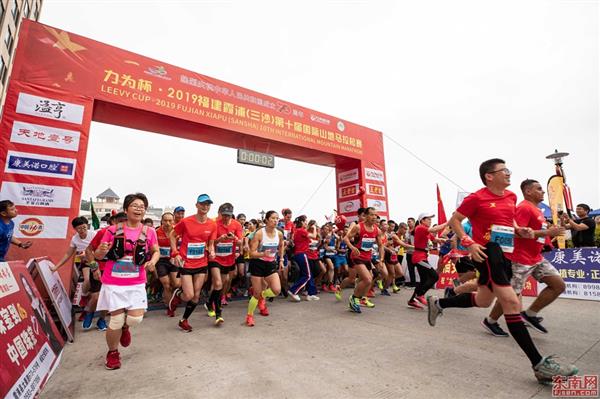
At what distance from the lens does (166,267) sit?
6.01 meters

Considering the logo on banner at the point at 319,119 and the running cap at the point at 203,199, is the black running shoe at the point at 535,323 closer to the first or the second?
the running cap at the point at 203,199

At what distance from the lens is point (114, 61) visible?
23.0 ft

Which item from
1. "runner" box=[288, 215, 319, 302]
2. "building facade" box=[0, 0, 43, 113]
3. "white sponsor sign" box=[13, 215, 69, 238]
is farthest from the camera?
"building facade" box=[0, 0, 43, 113]

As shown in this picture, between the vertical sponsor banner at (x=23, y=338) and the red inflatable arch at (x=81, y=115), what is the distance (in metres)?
3.30

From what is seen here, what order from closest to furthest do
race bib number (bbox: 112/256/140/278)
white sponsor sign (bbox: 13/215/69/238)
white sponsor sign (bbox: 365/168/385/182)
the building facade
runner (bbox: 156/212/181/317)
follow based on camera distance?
race bib number (bbox: 112/256/140/278)
white sponsor sign (bbox: 13/215/69/238)
runner (bbox: 156/212/181/317)
white sponsor sign (bbox: 365/168/385/182)
the building facade

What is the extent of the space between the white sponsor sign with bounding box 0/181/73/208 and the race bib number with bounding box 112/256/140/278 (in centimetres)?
395

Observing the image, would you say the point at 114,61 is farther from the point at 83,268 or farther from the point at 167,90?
the point at 83,268

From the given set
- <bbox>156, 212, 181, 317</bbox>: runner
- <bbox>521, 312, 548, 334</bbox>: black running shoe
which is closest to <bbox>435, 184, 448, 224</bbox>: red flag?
<bbox>521, 312, 548, 334</bbox>: black running shoe

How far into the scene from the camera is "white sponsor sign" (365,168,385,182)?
11.4 m

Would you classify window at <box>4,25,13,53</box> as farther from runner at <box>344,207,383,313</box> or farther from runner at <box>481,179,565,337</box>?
runner at <box>481,179,565,337</box>

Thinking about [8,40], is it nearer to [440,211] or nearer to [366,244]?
[366,244]

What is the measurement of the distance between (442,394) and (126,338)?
3380 millimetres

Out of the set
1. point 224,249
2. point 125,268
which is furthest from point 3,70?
point 125,268

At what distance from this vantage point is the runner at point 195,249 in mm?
4730
